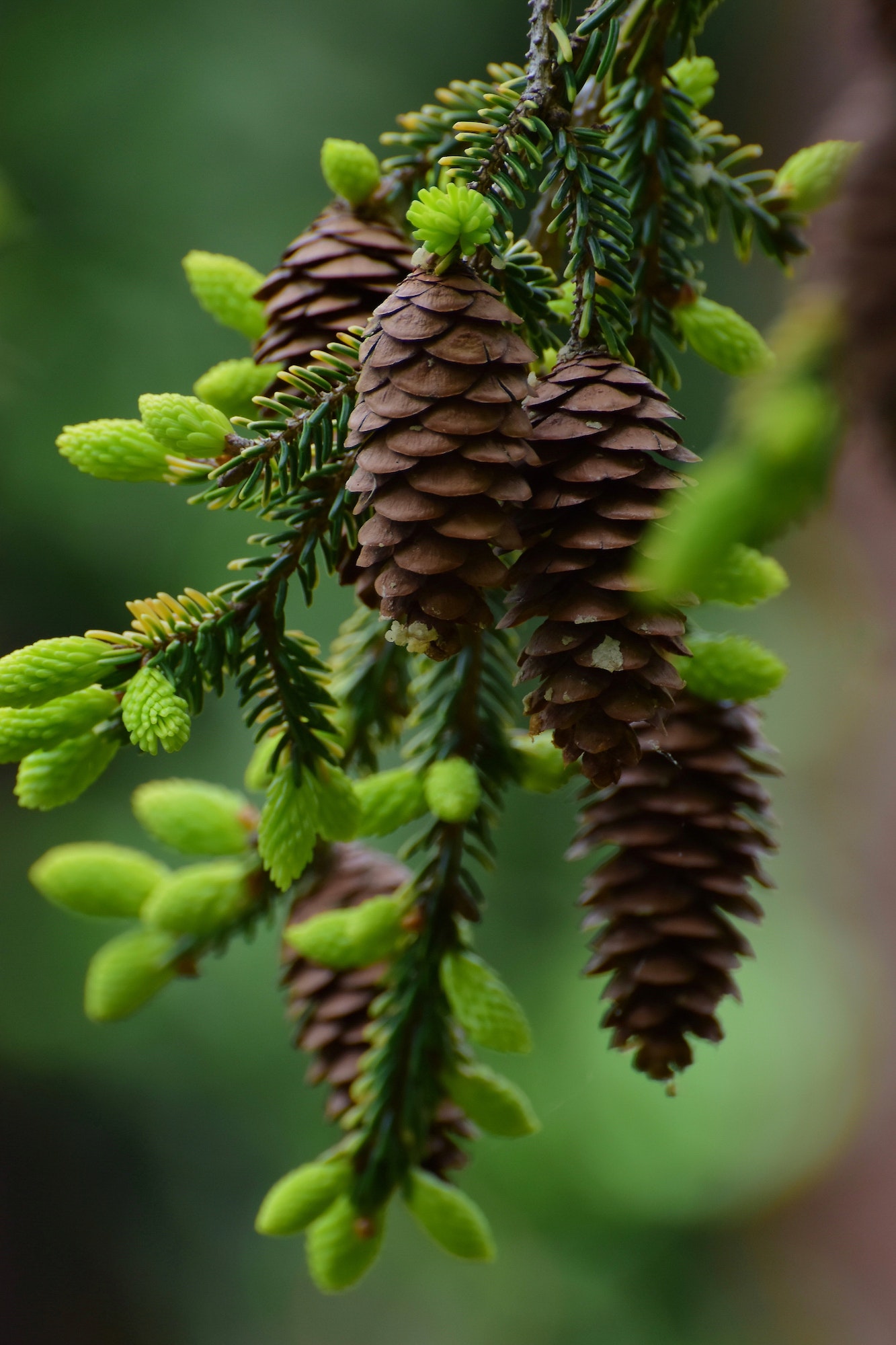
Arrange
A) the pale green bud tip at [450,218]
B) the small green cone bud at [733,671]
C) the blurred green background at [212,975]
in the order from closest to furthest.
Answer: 1. the pale green bud tip at [450,218]
2. the small green cone bud at [733,671]
3. the blurred green background at [212,975]

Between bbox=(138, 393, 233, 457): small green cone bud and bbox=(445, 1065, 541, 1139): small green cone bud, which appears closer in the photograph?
bbox=(138, 393, 233, 457): small green cone bud

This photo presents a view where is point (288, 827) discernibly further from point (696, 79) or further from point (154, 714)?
point (696, 79)

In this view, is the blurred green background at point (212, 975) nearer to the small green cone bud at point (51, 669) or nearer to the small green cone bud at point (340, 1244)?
the small green cone bud at point (340, 1244)

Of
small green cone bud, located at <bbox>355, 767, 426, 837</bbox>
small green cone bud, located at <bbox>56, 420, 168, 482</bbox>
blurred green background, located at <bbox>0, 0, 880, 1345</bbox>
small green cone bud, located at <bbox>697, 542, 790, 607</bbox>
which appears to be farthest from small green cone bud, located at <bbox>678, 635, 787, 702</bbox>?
blurred green background, located at <bbox>0, 0, 880, 1345</bbox>

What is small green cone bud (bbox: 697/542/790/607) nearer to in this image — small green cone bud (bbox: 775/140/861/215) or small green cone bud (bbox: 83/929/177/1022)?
small green cone bud (bbox: 775/140/861/215)

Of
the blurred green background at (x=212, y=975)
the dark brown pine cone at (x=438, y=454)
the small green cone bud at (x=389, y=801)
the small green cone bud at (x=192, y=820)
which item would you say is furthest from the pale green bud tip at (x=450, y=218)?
the blurred green background at (x=212, y=975)

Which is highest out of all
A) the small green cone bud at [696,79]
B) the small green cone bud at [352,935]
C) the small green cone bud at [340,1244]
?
the small green cone bud at [696,79]
